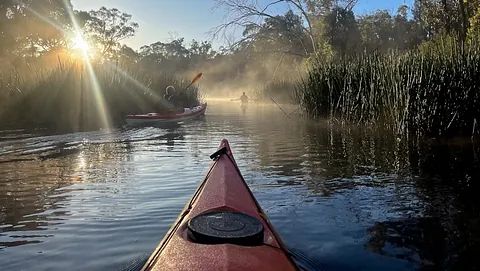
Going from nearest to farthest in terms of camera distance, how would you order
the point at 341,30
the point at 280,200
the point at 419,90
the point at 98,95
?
1. the point at 280,200
2. the point at 419,90
3. the point at 98,95
4. the point at 341,30

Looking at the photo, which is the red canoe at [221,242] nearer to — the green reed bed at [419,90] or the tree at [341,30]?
the green reed bed at [419,90]

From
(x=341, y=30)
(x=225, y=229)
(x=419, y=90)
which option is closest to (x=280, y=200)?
(x=225, y=229)

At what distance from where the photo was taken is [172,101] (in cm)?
1698

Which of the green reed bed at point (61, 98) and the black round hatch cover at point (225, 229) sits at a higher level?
the green reed bed at point (61, 98)

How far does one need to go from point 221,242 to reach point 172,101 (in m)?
15.4

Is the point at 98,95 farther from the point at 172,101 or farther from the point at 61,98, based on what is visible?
the point at 172,101

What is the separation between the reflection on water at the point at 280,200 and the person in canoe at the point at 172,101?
5.83 m

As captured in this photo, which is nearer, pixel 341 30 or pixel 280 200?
pixel 280 200

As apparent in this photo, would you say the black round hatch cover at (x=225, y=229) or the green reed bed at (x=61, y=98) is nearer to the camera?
the black round hatch cover at (x=225, y=229)

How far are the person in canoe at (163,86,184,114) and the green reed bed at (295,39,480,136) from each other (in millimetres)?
6037

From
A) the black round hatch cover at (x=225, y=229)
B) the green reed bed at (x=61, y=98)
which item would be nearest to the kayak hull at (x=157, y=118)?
the green reed bed at (x=61, y=98)

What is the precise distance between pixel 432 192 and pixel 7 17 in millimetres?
28397

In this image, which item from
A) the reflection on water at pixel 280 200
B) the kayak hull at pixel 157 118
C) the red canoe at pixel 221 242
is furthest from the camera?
the kayak hull at pixel 157 118

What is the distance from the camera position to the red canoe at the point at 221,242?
1674 mm
